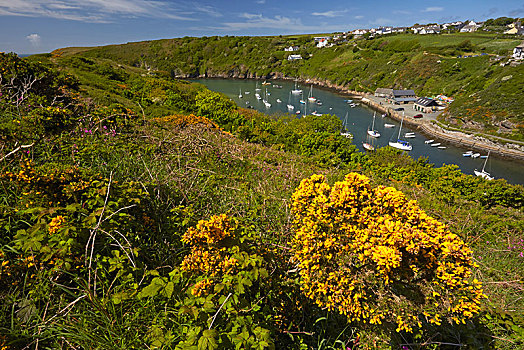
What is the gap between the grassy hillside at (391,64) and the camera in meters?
55.9

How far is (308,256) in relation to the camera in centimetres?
258

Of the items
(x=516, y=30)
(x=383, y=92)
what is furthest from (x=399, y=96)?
(x=516, y=30)

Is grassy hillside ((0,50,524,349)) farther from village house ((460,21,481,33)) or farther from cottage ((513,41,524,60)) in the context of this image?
village house ((460,21,481,33))

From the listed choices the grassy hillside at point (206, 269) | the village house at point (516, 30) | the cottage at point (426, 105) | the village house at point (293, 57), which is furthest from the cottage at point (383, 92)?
the village house at point (516, 30)

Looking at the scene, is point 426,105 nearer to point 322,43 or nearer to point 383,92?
point 383,92

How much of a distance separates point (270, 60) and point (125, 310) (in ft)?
476

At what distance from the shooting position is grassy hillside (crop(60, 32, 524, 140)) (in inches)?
2202

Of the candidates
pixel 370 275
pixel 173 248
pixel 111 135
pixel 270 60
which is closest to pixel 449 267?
pixel 370 275

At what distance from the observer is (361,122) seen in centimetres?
6191

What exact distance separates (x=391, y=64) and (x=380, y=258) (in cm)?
12084

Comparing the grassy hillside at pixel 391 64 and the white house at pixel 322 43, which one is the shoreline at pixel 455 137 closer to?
the grassy hillside at pixel 391 64

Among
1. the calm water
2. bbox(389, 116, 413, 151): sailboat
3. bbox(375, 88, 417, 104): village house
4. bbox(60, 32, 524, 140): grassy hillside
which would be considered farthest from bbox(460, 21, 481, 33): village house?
bbox(389, 116, 413, 151): sailboat

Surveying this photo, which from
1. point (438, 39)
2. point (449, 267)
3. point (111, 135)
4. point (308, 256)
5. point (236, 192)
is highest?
point (438, 39)

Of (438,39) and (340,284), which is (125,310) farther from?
(438,39)
